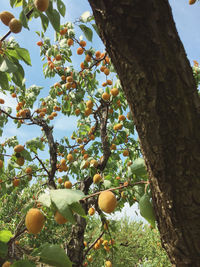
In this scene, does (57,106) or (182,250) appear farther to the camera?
(57,106)

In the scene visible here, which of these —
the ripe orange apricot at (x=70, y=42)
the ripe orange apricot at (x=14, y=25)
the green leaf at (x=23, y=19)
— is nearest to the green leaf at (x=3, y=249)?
the ripe orange apricot at (x=14, y=25)

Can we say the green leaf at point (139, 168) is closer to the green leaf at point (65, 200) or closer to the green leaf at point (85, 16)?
the green leaf at point (65, 200)

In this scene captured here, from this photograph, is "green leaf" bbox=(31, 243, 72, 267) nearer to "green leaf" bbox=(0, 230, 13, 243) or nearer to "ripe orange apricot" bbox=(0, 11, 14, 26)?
"green leaf" bbox=(0, 230, 13, 243)

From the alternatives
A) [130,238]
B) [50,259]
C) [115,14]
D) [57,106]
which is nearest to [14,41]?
[57,106]

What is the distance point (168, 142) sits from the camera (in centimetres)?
77

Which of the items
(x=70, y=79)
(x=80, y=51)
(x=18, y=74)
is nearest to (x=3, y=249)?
(x=18, y=74)

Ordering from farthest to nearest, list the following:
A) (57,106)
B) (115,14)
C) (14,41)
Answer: (57,106) < (14,41) < (115,14)

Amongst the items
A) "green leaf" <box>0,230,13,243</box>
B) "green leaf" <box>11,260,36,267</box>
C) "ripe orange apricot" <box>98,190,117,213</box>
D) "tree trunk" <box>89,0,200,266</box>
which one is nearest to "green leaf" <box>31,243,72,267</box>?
"green leaf" <box>11,260,36,267</box>

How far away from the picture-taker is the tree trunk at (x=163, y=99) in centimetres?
73

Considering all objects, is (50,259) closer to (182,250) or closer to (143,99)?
(182,250)

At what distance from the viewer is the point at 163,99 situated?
0.75m

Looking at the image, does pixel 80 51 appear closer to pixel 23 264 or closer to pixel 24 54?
pixel 24 54

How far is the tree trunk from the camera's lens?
73 cm

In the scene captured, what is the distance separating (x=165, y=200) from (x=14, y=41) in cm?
284
